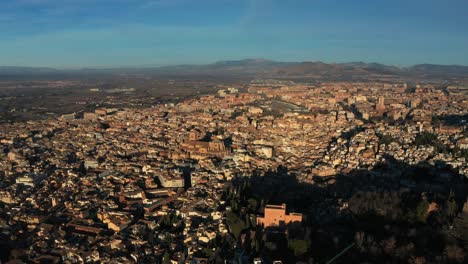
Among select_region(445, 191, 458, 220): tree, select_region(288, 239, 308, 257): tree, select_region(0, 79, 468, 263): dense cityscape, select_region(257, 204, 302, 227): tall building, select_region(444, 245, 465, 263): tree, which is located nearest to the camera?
select_region(444, 245, 465, 263): tree

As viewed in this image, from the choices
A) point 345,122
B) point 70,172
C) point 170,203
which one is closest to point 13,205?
point 70,172

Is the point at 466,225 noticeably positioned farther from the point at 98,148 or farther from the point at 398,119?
the point at 398,119

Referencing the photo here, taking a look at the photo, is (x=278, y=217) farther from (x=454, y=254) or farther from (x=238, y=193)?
(x=454, y=254)

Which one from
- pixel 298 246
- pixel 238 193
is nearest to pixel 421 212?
pixel 298 246

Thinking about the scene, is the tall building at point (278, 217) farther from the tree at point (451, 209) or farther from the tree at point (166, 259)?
the tree at point (451, 209)

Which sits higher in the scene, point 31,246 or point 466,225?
point 466,225

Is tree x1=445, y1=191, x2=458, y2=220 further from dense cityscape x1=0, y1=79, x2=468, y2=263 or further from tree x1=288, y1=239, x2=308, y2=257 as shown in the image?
tree x1=288, y1=239, x2=308, y2=257

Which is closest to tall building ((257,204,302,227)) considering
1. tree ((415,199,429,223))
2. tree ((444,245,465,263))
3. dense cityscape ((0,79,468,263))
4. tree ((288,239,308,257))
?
dense cityscape ((0,79,468,263))

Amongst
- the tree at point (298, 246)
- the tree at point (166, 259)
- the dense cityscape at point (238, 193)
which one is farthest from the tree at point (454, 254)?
the tree at point (166, 259)
